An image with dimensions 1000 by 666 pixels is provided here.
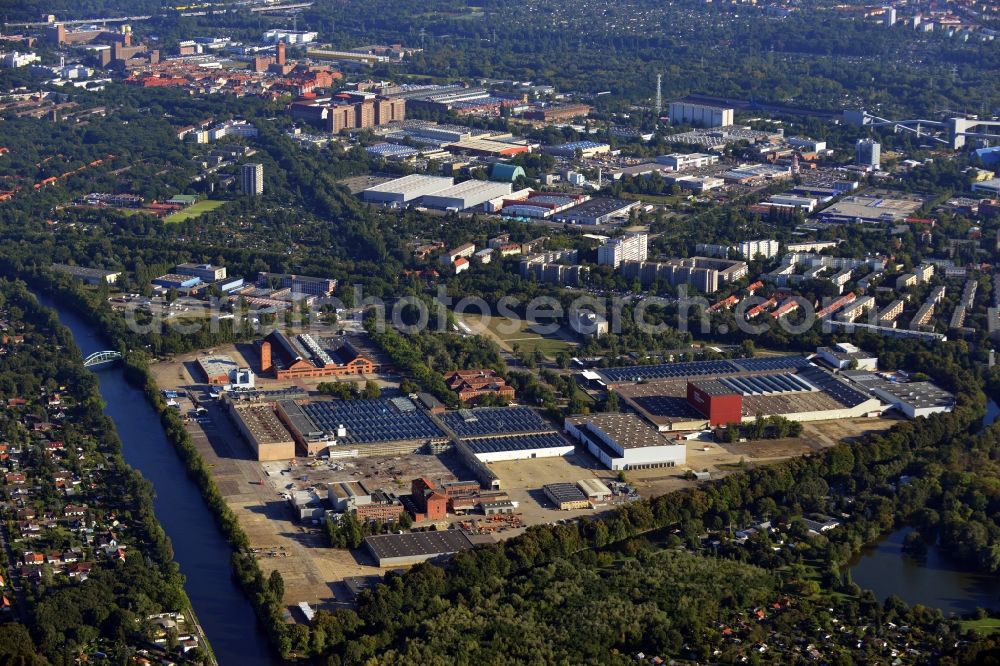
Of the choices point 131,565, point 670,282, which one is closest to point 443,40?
point 670,282

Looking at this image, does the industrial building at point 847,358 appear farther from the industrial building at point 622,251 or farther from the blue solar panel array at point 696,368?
the industrial building at point 622,251

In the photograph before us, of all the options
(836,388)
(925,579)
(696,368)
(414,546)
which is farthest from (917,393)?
(414,546)

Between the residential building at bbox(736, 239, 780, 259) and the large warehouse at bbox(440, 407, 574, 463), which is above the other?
the residential building at bbox(736, 239, 780, 259)

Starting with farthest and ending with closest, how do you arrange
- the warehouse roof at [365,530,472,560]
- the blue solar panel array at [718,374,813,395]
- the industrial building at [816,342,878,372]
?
the industrial building at [816,342,878,372] → the blue solar panel array at [718,374,813,395] → the warehouse roof at [365,530,472,560]

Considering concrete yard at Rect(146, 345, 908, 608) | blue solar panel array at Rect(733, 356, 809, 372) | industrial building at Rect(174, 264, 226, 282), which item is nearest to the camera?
concrete yard at Rect(146, 345, 908, 608)

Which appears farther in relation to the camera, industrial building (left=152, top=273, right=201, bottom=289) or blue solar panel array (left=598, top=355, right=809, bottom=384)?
industrial building (left=152, top=273, right=201, bottom=289)

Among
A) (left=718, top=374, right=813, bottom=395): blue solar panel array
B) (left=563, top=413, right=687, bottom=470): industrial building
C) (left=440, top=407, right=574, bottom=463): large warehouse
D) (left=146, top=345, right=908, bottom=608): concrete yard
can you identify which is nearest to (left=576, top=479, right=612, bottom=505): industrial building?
(left=146, top=345, right=908, bottom=608): concrete yard

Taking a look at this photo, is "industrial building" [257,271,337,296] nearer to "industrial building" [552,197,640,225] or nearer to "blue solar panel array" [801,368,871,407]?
"industrial building" [552,197,640,225]

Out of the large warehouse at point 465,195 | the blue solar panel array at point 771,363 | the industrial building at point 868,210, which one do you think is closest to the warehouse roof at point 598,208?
the large warehouse at point 465,195
